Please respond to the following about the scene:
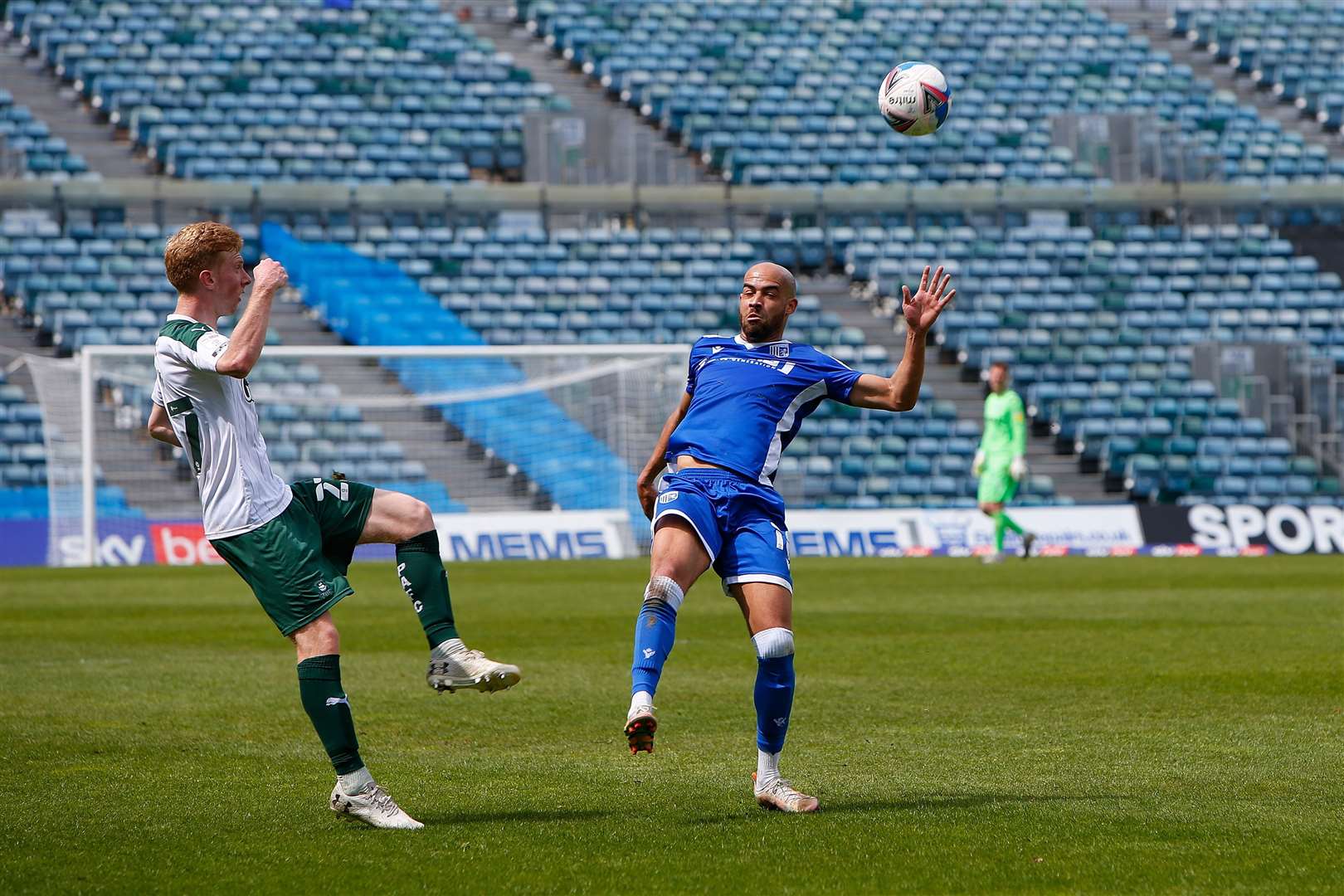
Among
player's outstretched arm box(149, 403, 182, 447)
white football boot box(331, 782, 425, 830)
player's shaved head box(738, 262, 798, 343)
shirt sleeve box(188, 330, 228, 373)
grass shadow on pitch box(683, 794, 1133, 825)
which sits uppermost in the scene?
player's shaved head box(738, 262, 798, 343)

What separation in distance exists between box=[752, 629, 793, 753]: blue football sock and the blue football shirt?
707mm

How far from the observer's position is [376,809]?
584 centimetres

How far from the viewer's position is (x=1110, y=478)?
2967cm

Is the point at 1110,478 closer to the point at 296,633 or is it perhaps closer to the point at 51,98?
the point at 51,98

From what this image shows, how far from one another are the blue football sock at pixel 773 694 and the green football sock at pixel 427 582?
3.80 feet

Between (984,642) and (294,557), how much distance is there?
7.68 meters

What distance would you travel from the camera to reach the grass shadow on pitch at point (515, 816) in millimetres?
6012

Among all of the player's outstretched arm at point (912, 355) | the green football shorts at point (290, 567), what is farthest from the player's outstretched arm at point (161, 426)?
the player's outstretched arm at point (912, 355)

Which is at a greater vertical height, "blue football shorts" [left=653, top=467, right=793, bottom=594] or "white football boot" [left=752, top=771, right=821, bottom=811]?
"blue football shorts" [left=653, top=467, right=793, bottom=594]

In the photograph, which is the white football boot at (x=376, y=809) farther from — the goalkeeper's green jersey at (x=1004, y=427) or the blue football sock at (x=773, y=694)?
the goalkeeper's green jersey at (x=1004, y=427)

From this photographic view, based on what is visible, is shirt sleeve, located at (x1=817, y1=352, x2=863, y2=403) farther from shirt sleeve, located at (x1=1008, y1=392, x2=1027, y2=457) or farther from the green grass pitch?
shirt sleeve, located at (x1=1008, y1=392, x2=1027, y2=457)

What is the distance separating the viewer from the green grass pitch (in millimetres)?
5176

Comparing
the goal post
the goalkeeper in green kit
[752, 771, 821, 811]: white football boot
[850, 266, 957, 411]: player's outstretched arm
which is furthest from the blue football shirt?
the goal post

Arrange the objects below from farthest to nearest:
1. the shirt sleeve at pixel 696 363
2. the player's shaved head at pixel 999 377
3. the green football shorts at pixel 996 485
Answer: the green football shorts at pixel 996 485 → the player's shaved head at pixel 999 377 → the shirt sleeve at pixel 696 363
